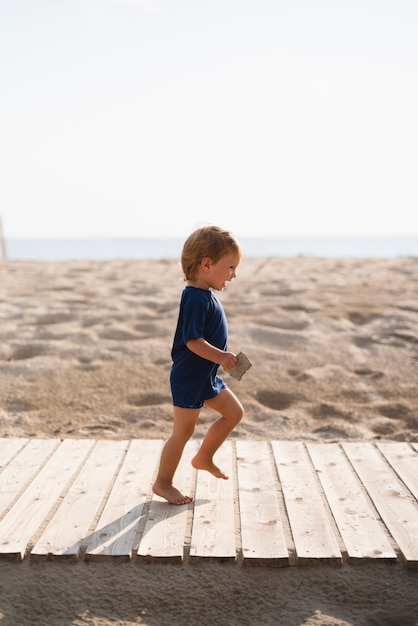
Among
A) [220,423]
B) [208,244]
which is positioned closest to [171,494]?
[220,423]

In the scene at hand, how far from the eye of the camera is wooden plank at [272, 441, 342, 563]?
7.72ft

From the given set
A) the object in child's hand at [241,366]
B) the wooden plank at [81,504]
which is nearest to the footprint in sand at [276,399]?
the wooden plank at [81,504]

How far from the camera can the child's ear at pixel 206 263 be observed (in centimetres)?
258

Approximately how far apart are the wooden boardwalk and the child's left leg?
156mm

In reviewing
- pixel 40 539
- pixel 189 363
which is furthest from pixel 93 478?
pixel 189 363

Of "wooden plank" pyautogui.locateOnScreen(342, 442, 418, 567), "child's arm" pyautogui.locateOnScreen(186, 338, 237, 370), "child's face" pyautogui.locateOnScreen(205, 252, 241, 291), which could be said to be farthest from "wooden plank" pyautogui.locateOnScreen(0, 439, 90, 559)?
"wooden plank" pyautogui.locateOnScreen(342, 442, 418, 567)

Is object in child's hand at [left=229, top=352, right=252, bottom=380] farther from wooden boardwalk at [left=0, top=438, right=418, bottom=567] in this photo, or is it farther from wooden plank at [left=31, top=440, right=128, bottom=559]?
wooden plank at [left=31, top=440, right=128, bottom=559]

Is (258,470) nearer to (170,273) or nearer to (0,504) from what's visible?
(0,504)

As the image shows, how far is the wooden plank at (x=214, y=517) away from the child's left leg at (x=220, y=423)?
0.39 feet

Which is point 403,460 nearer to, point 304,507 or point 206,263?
point 304,507

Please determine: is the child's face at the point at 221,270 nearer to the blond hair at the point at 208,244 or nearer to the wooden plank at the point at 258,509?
the blond hair at the point at 208,244

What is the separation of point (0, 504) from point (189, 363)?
3.20ft

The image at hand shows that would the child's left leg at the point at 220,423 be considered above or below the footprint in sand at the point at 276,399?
above

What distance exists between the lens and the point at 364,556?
2324 mm
